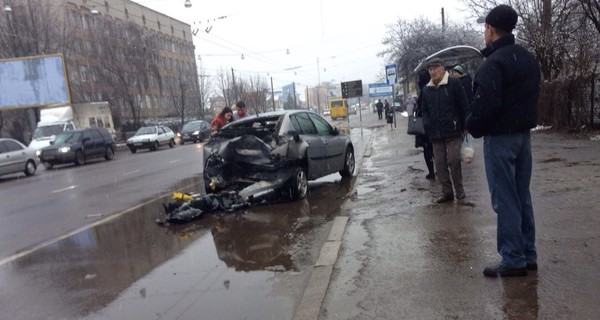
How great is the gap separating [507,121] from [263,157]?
4807mm

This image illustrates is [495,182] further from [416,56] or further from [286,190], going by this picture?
[416,56]

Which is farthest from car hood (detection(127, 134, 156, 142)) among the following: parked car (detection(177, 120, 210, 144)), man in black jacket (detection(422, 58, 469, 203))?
man in black jacket (detection(422, 58, 469, 203))

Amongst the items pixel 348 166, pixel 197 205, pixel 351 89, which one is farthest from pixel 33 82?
pixel 197 205

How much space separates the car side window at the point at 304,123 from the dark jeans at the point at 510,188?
17.1ft

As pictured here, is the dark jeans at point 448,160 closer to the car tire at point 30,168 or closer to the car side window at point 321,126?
the car side window at point 321,126

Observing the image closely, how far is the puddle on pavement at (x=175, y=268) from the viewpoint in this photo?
422cm

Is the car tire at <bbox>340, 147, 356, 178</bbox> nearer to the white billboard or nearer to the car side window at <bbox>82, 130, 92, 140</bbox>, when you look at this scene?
the car side window at <bbox>82, 130, 92, 140</bbox>

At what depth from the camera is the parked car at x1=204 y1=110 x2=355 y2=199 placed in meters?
8.01

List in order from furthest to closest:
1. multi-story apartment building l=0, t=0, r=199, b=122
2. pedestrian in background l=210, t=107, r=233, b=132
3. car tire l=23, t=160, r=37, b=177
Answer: multi-story apartment building l=0, t=0, r=199, b=122
car tire l=23, t=160, r=37, b=177
pedestrian in background l=210, t=107, r=233, b=132

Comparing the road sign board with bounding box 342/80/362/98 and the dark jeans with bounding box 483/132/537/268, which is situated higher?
the road sign board with bounding box 342/80/362/98

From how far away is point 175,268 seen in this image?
526 centimetres

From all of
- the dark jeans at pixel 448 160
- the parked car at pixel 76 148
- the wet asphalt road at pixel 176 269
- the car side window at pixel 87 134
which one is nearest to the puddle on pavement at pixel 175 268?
the wet asphalt road at pixel 176 269

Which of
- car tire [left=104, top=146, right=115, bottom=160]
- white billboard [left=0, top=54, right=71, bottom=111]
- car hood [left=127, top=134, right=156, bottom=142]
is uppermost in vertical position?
white billboard [left=0, top=54, right=71, bottom=111]

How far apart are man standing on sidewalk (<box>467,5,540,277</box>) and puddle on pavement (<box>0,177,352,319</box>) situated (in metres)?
1.83
